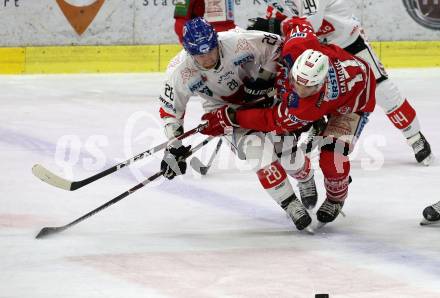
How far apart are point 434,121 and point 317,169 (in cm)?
164

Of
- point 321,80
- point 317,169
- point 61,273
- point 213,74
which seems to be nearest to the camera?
point 61,273

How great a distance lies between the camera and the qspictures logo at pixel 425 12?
31.1ft

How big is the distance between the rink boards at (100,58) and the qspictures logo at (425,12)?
0.18 metres

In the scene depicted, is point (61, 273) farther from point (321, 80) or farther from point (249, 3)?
point (249, 3)

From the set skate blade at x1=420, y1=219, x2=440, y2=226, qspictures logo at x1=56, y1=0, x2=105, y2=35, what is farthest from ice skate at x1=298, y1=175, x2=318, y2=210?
qspictures logo at x1=56, y1=0, x2=105, y2=35

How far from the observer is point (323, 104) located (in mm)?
4277

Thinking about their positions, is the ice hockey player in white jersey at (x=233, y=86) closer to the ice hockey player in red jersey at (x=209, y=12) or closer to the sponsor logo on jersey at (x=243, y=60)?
the sponsor logo on jersey at (x=243, y=60)

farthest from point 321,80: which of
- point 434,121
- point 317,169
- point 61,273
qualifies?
point 434,121

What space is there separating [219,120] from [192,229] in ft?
1.53

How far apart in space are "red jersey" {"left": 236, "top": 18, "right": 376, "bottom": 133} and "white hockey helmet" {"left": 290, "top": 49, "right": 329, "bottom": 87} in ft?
0.30

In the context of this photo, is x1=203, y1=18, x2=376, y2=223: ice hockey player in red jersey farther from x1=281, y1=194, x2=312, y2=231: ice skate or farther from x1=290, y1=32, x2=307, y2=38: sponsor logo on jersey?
x1=281, y1=194, x2=312, y2=231: ice skate

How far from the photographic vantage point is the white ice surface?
3.65m

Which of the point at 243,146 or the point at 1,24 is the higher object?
the point at 243,146

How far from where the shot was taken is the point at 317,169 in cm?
590
